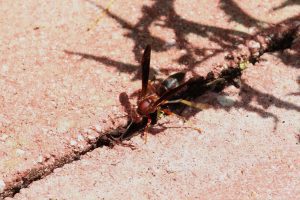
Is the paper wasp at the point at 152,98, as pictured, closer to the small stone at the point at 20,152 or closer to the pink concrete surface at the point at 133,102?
the pink concrete surface at the point at 133,102

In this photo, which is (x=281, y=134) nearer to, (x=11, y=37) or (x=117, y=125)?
(x=117, y=125)

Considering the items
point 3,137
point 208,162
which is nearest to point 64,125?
point 3,137

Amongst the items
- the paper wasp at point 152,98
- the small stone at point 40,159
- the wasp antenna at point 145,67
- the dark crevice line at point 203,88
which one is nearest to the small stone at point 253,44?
the dark crevice line at point 203,88

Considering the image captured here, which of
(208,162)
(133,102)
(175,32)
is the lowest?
(208,162)

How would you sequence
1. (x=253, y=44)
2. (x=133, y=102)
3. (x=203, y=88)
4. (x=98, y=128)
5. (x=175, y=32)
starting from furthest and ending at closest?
(x=175, y=32)
(x=253, y=44)
(x=203, y=88)
(x=133, y=102)
(x=98, y=128)

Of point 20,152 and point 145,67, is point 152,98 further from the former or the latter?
point 20,152

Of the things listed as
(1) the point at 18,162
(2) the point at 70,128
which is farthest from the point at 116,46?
(1) the point at 18,162

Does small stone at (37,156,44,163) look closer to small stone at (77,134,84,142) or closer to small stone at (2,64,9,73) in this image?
small stone at (77,134,84,142)

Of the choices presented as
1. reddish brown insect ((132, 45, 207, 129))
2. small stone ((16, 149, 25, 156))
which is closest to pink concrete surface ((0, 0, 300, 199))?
small stone ((16, 149, 25, 156))
